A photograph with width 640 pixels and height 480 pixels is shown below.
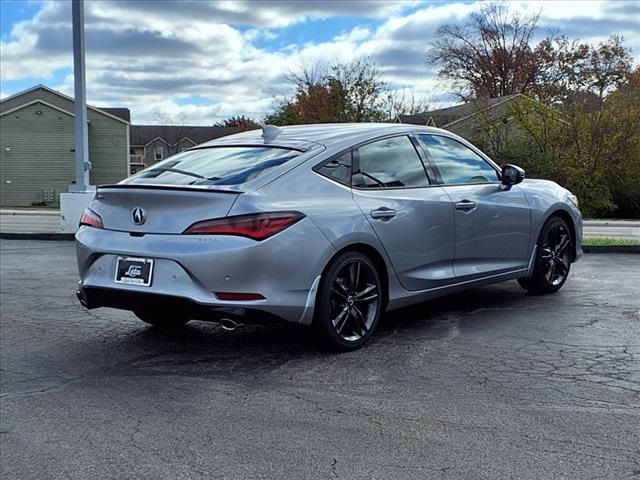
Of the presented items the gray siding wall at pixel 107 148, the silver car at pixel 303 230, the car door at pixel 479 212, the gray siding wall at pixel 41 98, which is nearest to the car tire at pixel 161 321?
the silver car at pixel 303 230

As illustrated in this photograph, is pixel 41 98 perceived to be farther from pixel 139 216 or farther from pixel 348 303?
pixel 348 303

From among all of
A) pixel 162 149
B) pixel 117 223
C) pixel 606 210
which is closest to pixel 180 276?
pixel 117 223

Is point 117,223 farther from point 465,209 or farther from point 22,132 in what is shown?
point 22,132

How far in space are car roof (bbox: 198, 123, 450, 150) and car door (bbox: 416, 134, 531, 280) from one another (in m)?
0.38

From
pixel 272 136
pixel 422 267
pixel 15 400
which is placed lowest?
pixel 15 400

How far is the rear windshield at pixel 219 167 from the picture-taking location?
4.91 metres

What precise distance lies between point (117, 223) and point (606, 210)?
80.0 ft

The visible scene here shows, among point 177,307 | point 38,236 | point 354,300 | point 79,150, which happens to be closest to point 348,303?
point 354,300

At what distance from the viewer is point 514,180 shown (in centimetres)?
648

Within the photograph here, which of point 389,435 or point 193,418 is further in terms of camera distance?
point 193,418

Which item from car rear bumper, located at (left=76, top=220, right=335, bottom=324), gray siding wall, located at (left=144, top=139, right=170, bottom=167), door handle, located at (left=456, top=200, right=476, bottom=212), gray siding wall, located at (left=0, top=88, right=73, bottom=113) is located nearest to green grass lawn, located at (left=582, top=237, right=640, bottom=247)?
door handle, located at (left=456, top=200, right=476, bottom=212)

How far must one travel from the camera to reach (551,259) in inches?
281

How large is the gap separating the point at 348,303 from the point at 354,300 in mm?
61

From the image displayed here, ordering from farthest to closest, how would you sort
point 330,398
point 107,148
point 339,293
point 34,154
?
point 107,148, point 34,154, point 339,293, point 330,398
